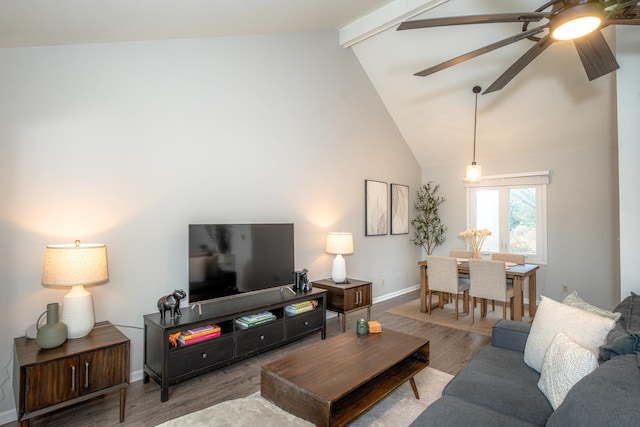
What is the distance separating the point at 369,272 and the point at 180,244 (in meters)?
3.13

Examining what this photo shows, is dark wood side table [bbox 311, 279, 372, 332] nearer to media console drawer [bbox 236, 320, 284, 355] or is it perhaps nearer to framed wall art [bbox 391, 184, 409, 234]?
media console drawer [bbox 236, 320, 284, 355]

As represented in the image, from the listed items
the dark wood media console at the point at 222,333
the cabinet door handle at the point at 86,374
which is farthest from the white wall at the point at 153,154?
the cabinet door handle at the point at 86,374

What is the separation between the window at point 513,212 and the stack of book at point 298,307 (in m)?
3.89

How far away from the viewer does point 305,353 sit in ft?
7.57

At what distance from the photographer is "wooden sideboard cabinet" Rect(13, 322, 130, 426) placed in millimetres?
1865

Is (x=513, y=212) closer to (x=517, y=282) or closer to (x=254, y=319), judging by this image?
(x=517, y=282)

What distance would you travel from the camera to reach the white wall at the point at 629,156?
2861 mm

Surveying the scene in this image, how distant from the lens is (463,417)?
152cm

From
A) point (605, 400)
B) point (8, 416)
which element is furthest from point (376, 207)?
point (8, 416)

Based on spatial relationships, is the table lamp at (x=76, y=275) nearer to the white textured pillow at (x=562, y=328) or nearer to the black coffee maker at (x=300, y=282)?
→ the black coffee maker at (x=300, y=282)

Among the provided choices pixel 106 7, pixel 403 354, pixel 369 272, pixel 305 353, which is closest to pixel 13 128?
pixel 106 7

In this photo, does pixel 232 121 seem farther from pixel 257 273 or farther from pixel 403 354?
pixel 403 354

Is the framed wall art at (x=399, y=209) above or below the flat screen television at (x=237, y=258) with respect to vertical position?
above

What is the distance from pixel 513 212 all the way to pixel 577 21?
14.2ft
